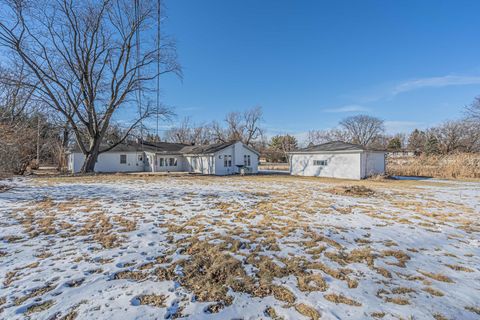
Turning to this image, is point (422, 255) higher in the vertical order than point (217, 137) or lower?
lower

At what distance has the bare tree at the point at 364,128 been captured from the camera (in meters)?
51.2

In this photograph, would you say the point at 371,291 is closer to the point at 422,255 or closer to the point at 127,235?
the point at 422,255

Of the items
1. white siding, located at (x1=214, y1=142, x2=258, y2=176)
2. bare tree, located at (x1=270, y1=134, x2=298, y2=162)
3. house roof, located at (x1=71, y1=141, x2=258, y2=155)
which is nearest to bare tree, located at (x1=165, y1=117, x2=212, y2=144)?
bare tree, located at (x1=270, y1=134, x2=298, y2=162)

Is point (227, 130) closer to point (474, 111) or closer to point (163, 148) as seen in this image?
point (163, 148)

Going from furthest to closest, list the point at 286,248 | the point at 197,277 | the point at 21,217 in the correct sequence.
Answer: the point at 21,217 < the point at 286,248 < the point at 197,277

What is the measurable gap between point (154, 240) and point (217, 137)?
44.2 metres

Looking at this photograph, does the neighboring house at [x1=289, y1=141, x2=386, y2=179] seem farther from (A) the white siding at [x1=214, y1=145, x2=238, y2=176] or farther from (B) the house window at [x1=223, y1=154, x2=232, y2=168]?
(B) the house window at [x1=223, y1=154, x2=232, y2=168]

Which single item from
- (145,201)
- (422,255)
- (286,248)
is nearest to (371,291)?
(286,248)

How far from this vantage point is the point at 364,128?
51.7m

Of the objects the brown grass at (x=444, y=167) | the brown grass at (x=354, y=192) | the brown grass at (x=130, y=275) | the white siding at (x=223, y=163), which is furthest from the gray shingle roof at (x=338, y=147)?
the brown grass at (x=130, y=275)

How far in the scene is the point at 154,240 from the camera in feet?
14.0

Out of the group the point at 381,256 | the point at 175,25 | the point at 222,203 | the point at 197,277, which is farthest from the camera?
the point at 175,25

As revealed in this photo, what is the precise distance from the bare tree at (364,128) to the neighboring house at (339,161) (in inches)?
1444

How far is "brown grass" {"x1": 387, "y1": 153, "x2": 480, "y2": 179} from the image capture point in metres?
17.3
